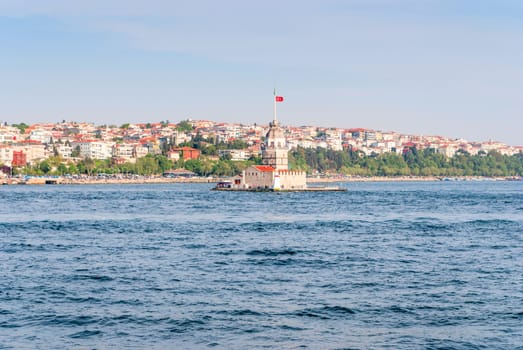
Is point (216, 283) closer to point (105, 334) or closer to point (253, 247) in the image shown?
point (105, 334)

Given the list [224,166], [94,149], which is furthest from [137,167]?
[94,149]

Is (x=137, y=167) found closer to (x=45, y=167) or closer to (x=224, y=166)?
(x=224, y=166)

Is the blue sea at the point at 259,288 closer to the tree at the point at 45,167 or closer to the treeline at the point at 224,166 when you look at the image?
the tree at the point at 45,167

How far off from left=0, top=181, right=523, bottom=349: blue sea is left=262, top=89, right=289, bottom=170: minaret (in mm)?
50717

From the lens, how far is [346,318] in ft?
50.1

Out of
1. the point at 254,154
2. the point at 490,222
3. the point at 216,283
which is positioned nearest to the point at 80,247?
the point at 216,283

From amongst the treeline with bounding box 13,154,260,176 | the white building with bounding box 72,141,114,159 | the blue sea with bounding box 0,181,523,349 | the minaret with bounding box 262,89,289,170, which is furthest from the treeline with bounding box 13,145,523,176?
the blue sea with bounding box 0,181,523,349

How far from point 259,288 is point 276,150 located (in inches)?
2622

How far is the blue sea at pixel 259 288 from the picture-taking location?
14.0m

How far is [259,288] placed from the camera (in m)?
18.2

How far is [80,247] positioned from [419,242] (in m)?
11.6

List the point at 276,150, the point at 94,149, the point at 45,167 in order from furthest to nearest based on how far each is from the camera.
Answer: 1. the point at 94,149
2. the point at 45,167
3. the point at 276,150

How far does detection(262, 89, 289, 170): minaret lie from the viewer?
276 ft

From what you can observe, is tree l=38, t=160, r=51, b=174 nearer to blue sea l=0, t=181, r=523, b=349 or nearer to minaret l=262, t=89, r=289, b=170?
minaret l=262, t=89, r=289, b=170
